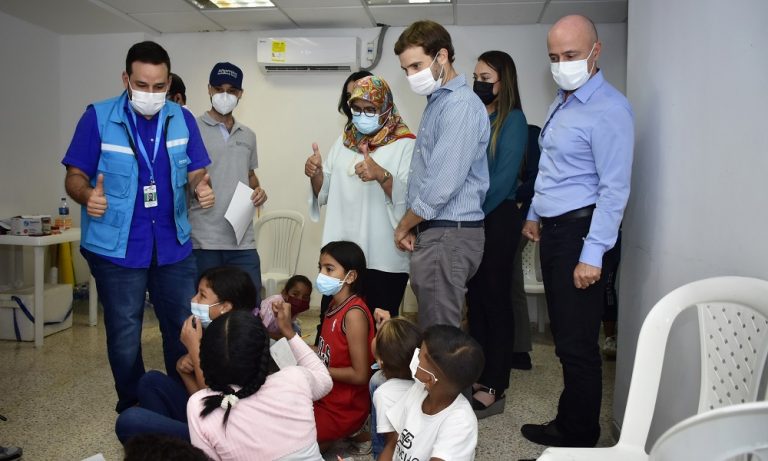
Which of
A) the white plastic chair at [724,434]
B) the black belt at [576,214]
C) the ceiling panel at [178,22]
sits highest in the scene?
the ceiling panel at [178,22]

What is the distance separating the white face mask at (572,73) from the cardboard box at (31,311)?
11.0 ft

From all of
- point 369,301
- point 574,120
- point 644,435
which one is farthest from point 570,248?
point 369,301

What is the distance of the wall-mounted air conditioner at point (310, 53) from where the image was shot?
14.5 ft

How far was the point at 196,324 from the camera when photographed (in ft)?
6.19

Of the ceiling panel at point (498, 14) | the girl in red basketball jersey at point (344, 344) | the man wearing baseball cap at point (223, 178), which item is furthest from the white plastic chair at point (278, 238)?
the girl in red basketball jersey at point (344, 344)

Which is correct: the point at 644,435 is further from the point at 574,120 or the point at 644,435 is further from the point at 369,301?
the point at 369,301

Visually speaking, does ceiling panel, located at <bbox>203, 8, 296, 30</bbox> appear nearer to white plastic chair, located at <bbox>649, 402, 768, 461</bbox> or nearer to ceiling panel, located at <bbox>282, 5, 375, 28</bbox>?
ceiling panel, located at <bbox>282, 5, 375, 28</bbox>

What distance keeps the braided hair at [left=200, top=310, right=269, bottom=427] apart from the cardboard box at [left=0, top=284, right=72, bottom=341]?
2.74 m

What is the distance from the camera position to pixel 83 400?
2.65m

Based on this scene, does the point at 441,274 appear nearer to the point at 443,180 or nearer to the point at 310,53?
the point at 443,180

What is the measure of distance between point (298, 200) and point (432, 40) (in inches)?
114

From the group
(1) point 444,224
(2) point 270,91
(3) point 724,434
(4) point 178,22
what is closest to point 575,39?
(1) point 444,224

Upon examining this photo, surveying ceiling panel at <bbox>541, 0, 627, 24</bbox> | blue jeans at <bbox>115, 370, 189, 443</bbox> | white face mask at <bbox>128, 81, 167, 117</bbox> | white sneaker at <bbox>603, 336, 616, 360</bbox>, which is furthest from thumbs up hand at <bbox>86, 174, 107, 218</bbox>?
ceiling panel at <bbox>541, 0, 627, 24</bbox>

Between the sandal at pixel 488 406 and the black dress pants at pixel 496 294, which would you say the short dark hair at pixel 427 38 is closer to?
the black dress pants at pixel 496 294
